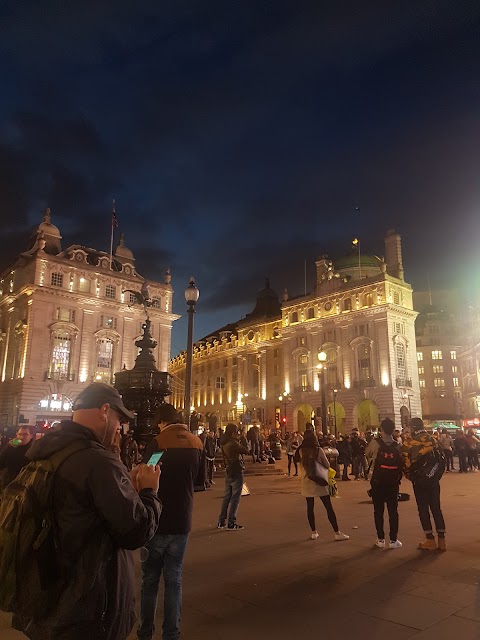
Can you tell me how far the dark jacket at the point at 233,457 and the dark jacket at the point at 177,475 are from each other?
503cm

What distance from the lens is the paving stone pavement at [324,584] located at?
5016mm

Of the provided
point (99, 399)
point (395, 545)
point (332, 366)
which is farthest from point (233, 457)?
point (332, 366)

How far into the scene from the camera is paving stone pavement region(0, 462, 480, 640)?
5016 mm

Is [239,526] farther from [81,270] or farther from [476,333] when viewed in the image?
[476,333]

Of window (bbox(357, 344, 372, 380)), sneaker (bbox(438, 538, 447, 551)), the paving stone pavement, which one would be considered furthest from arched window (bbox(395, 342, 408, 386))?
sneaker (bbox(438, 538, 447, 551))

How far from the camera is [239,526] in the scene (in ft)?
34.4

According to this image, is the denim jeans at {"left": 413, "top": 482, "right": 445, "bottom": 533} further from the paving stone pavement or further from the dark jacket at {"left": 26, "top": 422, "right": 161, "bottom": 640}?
the dark jacket at {"left": 26, "top": 422, "right": 161, "bottom": 640}

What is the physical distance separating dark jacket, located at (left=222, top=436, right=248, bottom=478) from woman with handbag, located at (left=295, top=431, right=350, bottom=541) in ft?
4.94

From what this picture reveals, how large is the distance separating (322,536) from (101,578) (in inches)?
306

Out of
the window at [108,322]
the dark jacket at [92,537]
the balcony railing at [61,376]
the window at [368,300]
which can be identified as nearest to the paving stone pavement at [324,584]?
the dark jacket at [92,537]

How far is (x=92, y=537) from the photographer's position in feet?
8.50

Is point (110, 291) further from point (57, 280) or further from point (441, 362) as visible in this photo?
point (441, 362)

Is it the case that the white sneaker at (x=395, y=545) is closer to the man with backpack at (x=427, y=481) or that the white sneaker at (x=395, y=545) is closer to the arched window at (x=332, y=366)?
the man with backpack at (x=427, y=481)

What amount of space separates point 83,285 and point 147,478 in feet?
196
